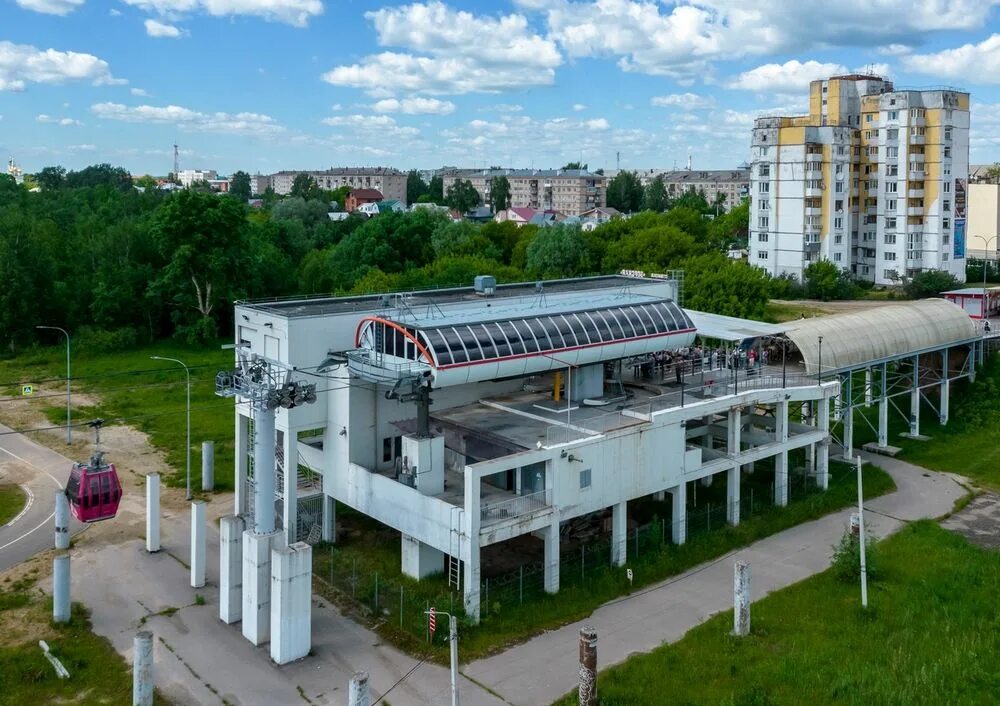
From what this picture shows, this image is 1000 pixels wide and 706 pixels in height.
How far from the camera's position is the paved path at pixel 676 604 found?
21.5 metres

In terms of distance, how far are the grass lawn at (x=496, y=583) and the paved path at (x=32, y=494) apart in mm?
9115

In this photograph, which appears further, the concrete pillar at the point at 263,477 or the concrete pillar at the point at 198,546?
the concrete pillar at the point at 198,546

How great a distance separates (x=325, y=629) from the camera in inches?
937

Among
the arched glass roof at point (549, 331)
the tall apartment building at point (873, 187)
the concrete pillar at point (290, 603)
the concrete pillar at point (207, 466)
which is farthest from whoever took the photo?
the tall apartment building at point (873, 187)

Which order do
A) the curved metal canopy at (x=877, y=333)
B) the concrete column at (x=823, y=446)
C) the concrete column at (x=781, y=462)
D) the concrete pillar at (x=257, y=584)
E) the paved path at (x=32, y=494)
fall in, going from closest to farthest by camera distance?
the concrete pillar at (x=257, y=584), the paved path at (x=32, y=494), the concrete column at (x=781, y=462), the concrete column at (x=823, y=446), the curved metal canopy at (x=877, y=333)

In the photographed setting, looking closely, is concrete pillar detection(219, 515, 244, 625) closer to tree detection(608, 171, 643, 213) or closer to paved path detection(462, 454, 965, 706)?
paved path detection(462, 454, 965, 706)

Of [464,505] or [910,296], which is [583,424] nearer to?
[464,505]

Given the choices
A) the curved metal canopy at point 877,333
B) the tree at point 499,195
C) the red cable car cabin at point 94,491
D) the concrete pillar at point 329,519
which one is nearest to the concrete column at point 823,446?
the curved metal canopy at point 877,333

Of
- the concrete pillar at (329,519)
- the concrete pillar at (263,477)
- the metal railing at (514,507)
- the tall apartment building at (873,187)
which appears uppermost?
the tall apartment building at (873,187)

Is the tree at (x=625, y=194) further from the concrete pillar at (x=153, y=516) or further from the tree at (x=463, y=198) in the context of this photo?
the concrete pillar at (x=153, y=516)

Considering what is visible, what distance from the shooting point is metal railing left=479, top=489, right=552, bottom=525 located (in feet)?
81.7

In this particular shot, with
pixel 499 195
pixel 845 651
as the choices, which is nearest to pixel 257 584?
pixel 845 651

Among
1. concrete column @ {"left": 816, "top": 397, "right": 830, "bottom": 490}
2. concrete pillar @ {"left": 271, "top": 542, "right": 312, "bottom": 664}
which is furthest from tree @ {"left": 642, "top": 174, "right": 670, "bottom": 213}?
concrete pillar @ {"left": 271, "top": 542, "right": 312, "bottom": 664}

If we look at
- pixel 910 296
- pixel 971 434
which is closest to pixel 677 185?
pixel 910 296
